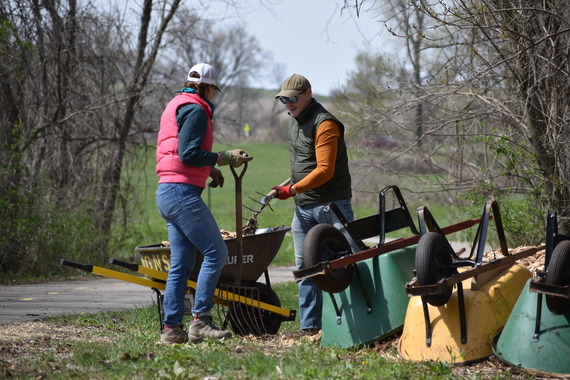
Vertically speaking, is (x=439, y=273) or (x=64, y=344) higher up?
(x=439, y=273)

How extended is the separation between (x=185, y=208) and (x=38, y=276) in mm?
7948

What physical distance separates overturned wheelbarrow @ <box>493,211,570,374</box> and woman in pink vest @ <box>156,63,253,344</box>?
205 centimetres

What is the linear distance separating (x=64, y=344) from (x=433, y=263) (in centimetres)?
294

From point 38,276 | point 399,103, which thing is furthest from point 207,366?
point 38,276

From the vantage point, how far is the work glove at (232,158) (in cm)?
595

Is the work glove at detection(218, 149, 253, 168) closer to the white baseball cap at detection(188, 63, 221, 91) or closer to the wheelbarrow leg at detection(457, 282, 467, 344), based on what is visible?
the white baseball cap at detection(188, 63, 221, 91)

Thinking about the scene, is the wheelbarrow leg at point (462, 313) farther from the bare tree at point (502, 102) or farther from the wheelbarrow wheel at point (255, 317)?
the bare tree at point (502, 102)

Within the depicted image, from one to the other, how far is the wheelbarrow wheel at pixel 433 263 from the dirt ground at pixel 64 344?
1.52 ft

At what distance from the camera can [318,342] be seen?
6242 mm

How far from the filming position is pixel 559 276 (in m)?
4.93

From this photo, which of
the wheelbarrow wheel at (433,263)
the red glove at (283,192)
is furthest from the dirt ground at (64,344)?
the red glove at (283,192)

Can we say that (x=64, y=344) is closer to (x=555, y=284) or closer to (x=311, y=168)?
(x=311, y=168)

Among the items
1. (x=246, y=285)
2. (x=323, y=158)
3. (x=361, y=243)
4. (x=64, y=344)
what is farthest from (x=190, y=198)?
(x=64, y=344)

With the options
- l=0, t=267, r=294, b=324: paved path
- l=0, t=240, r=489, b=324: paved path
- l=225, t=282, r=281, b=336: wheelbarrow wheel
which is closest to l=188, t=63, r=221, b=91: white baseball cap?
l=225, t=282, r=281, b=336: wheelbarrow wheel
